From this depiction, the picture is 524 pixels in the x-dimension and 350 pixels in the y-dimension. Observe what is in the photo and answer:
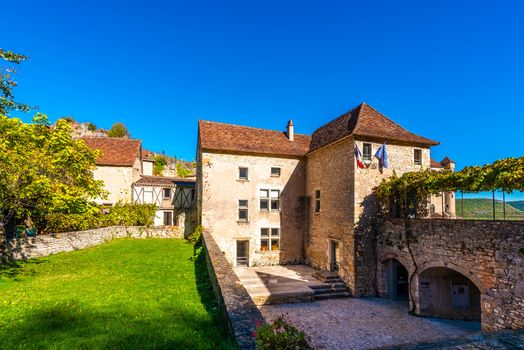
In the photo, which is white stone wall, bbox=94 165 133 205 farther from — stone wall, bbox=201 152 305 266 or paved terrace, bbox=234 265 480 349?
paved terrace, bbox=234 265 480 349

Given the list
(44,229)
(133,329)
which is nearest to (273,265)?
(133,329)

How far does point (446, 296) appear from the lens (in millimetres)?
11188

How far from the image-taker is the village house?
13430 millimetres

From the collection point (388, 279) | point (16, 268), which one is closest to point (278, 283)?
point (388, 279)

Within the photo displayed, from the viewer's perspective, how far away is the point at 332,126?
57.1 feet

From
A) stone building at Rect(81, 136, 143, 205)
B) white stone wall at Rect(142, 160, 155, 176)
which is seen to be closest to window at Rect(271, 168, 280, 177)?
stone building at Rect(81, 136, 143, 205)

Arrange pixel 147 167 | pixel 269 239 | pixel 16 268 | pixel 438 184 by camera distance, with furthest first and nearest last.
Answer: pixel 147 167 → pixel 269 239 → pixel 16 268 → pixel 438 184

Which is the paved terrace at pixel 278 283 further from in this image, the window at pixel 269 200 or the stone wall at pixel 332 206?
the window at pixel 269 200

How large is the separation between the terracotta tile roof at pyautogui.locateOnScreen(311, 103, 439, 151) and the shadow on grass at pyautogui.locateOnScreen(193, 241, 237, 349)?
30.7ft

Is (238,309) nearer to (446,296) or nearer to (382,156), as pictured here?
(446,296)

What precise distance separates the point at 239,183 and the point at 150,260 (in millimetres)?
6974

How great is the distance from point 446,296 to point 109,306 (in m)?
12.5

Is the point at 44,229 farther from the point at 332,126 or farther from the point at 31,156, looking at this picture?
the point at 332,126

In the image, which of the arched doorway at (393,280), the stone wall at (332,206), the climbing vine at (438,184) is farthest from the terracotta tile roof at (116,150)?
the arched doorway at (393,280)
